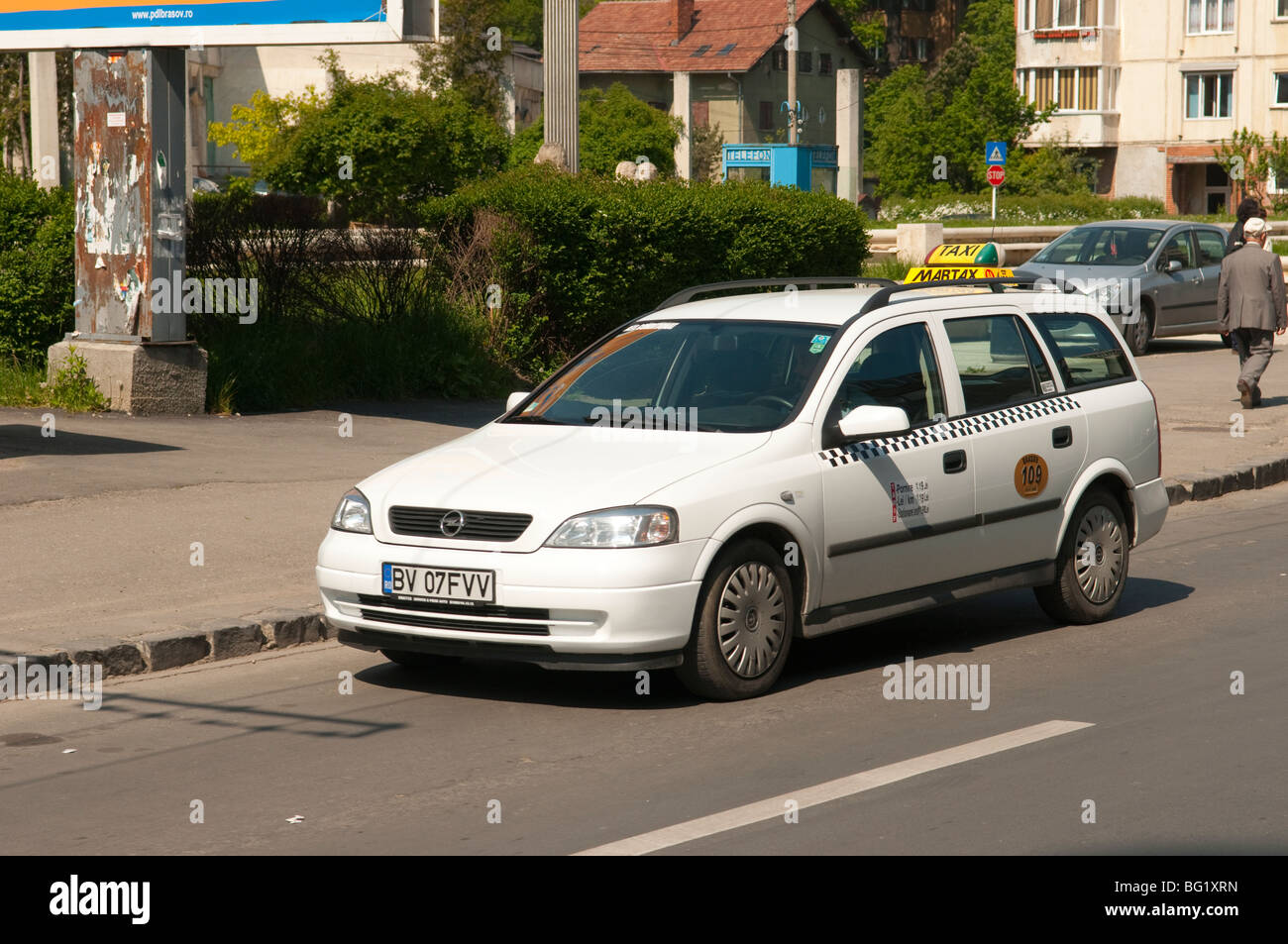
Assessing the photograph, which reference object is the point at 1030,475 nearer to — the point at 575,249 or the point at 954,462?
the point at 954,462

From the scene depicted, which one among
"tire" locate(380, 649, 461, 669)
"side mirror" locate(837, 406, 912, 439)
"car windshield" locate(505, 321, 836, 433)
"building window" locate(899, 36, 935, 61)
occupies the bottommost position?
"tire" locate(380, 649, 461, 669)

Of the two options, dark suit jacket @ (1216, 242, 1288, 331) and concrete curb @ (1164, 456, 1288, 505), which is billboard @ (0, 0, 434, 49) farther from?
dark suit jacket @ (1216, 242, 1288, 331)

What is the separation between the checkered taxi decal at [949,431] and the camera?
7.70 m

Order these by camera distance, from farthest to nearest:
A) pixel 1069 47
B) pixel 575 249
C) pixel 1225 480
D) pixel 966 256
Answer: pixel 1069 47 < pixel 966 256 < pixel 575 249 < pixel 1225 480

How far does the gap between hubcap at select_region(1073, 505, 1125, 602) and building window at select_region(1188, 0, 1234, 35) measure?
75.1 metres

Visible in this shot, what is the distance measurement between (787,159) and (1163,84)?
53252mm

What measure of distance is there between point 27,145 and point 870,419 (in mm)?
45307

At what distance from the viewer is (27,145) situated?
48.2m

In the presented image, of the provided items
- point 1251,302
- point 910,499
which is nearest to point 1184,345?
point 1251,302

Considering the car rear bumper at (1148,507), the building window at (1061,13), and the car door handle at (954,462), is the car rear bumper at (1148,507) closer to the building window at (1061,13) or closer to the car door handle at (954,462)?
the car door handle at (954,462)

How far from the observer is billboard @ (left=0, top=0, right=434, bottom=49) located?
13.7 metres

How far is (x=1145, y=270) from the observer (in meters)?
24.1

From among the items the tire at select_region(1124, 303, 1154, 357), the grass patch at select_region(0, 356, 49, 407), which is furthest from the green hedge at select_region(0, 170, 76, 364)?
the tire at select_region(1124, 303, 1154, 357)
